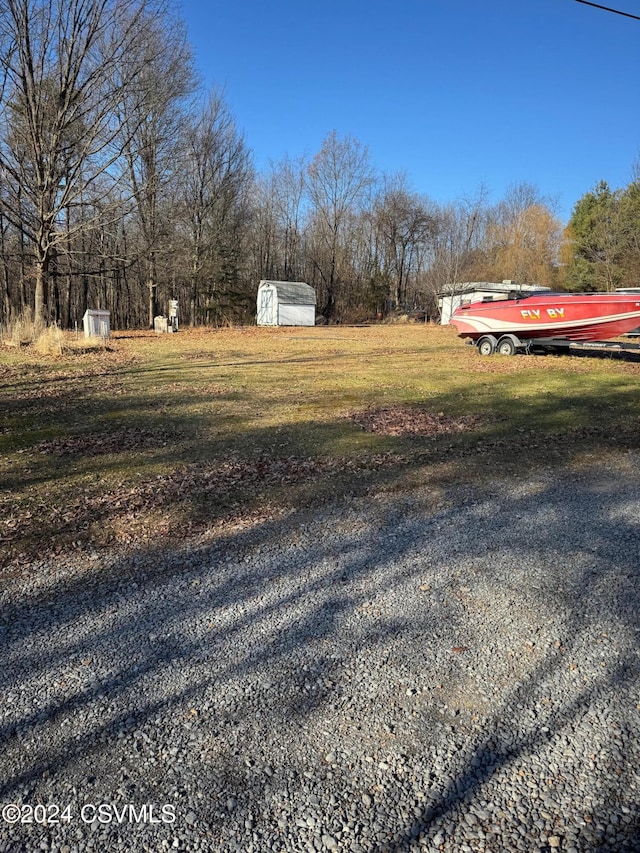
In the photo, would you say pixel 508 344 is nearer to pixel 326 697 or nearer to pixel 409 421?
pixel 409 421

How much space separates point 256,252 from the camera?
49.2m

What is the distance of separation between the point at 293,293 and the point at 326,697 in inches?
1544

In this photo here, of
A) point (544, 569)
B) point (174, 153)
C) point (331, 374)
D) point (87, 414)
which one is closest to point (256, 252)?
point (174, 153)

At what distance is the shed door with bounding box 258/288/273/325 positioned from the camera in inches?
1540

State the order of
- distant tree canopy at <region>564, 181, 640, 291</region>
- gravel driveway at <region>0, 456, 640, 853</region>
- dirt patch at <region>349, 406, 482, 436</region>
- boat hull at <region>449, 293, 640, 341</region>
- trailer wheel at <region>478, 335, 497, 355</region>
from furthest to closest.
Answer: distant tree canopy at <region>564, 181, 640, 291</region>, trailer wheel at <region>478, 335, 497, 355</region>, boat hull at <region>449, 293, 640, 341</region>, dirt patch at <region>349, 406, 482, 436</region>, gravel driveway at <region>0, 456, 640, 853</region>

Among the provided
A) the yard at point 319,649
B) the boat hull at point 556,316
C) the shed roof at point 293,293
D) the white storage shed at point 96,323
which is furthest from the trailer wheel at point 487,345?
the shed roof at point 293,293

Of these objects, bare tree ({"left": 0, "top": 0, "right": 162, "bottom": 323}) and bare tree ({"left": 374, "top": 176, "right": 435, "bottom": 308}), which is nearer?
bare tree ({"left": 0, "top": 0, "right": 162, "bottom": 323})

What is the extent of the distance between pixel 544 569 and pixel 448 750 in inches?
64.9

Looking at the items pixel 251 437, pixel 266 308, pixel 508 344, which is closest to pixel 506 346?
pixel 508 344

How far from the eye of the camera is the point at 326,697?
7.20ft

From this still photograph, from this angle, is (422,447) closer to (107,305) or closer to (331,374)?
(331,374)

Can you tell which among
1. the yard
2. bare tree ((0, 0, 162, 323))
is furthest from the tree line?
the yard

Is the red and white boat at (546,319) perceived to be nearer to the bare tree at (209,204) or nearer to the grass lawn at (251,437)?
the grass lawn at (251,437)

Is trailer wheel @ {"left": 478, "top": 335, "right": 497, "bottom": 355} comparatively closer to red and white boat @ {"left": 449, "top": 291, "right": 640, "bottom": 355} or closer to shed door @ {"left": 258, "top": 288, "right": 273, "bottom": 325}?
red and white boat @ {"left": 449, "top": 291, "right": 640, "bottom": 355}
